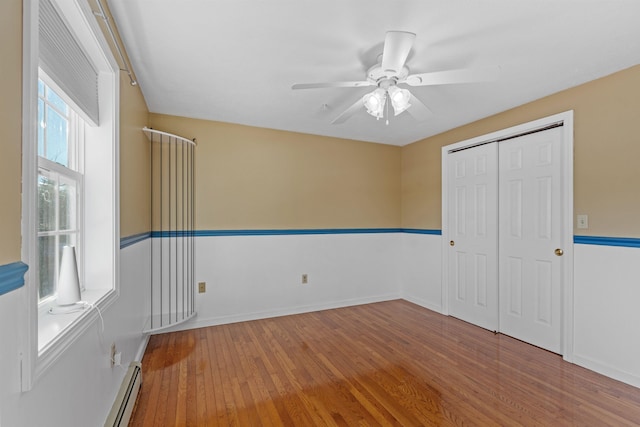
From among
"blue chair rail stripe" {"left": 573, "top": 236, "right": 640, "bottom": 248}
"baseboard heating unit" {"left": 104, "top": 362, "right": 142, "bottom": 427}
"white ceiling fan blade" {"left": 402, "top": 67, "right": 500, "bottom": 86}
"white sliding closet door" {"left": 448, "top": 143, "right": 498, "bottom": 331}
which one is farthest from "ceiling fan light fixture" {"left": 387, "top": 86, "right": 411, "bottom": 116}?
"baseboard heating unit" {"left": 104, "top": 362, "right": 142, "bottom": 427}

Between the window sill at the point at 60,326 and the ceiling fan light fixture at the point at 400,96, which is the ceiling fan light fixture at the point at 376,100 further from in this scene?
the window sill at the point at 60,326

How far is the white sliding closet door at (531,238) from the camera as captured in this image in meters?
2.63

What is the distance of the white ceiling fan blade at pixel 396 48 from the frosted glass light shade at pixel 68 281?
176 cm

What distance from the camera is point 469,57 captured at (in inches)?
79.4

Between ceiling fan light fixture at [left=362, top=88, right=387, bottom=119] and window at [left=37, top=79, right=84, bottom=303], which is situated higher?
ceiling fan light fixture at [left=362, top=88, right=387, bottom=119]

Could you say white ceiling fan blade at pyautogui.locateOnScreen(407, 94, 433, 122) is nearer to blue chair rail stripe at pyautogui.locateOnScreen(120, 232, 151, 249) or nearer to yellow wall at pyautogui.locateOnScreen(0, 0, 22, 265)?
yellow wall at pyautogui.locateOnScreen(0, 0, 22, 265)

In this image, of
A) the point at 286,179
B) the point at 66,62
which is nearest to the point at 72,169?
the point at 66,62

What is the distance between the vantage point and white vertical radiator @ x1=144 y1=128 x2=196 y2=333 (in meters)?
3.07

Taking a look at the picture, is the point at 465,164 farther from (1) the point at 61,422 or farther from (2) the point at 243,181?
(1) the point at 61,422

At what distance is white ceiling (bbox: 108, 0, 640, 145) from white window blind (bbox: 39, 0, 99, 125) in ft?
1.28

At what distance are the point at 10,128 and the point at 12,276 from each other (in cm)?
39

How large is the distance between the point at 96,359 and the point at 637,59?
12.2 ft

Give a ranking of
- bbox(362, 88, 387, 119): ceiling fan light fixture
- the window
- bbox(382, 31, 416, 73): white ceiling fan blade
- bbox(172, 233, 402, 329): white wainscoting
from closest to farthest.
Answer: the window < bbox(382, 31, 416, 73): white ceiling fan blade < bbox(362, 88, 387, 119): ceiling fan light fixture < bbox(172, 233, 402, 329): white wainscoting

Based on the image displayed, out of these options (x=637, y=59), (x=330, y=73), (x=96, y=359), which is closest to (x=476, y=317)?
(x=637, y=59)
